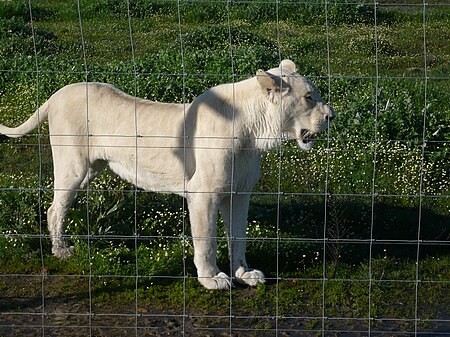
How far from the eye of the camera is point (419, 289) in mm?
7742

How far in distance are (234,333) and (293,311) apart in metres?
0.64

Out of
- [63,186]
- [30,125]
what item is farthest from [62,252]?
[30,125]

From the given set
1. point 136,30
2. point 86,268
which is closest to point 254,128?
point 86,268

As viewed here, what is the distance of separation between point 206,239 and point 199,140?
778 millimetres

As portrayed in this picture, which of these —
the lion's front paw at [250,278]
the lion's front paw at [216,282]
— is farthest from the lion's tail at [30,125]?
the lion's front paw at [250,278]

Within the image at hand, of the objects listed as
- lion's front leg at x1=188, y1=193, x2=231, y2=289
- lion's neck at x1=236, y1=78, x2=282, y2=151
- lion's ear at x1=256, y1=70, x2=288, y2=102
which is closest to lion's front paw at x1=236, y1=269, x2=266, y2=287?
lion's front leg at x1=188, y1=193, x2=231, y2=289

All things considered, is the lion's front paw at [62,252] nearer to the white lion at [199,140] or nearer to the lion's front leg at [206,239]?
the white lion at [199,140]

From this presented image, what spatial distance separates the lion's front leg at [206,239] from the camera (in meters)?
7.44

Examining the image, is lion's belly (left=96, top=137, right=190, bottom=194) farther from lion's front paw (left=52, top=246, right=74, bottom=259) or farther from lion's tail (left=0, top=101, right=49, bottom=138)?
lion's front paw (left=52, top=246, right=74, bottom=259)

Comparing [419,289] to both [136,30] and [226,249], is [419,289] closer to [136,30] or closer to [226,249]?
[226,249]

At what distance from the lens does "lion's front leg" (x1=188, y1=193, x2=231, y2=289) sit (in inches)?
293

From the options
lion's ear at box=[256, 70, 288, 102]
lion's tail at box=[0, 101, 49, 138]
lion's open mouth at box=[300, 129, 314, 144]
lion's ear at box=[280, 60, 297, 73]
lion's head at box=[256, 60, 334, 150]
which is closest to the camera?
lion's ear at box=[256, 70, 288, 102]

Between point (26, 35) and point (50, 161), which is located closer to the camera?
point (50, 161)

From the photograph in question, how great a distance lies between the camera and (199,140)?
7.52m
